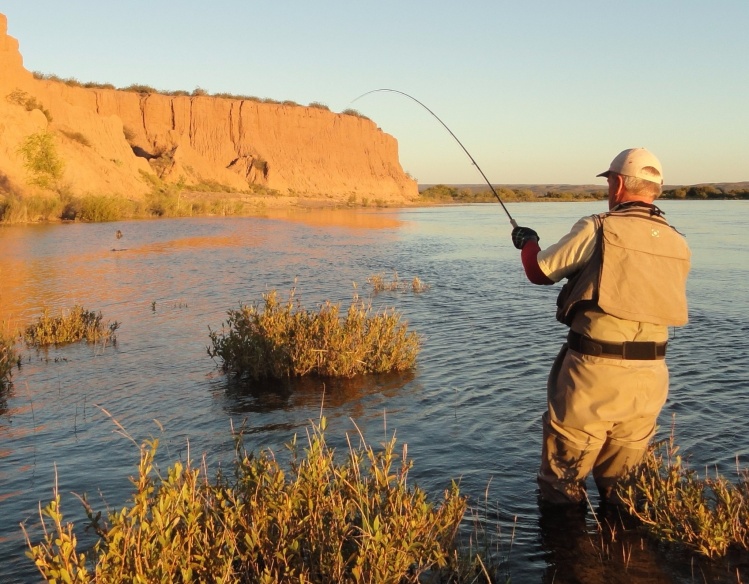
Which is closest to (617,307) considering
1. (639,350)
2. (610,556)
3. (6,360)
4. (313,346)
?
(639,350)

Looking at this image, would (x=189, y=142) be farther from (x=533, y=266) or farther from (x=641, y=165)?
(x=641, y=165)

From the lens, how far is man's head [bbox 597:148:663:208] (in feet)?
13.0

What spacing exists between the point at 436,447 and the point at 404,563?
306 cm

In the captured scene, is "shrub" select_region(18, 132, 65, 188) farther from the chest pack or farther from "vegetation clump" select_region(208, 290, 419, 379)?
the chest pack

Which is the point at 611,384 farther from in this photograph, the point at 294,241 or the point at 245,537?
the point at 294,241

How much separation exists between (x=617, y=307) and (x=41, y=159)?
42.9 metres

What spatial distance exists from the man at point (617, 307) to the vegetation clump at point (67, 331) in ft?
27.1

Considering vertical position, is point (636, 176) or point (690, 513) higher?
point (636, 176)

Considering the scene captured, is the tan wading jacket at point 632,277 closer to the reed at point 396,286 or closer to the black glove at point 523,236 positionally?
the black glove at point 523,236

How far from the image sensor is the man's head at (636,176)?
398 centimetres

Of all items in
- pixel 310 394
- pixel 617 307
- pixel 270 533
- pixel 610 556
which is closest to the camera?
pixel 270 533

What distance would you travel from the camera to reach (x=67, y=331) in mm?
10711

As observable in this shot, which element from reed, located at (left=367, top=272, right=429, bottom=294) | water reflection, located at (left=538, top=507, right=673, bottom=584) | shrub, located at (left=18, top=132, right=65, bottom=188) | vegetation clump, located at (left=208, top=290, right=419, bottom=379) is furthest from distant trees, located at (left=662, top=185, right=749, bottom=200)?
water reflection, located at (left=538, top=507, right=673, bottom=584)

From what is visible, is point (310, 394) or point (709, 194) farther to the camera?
point (709, 194)
